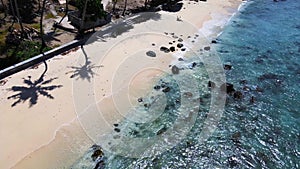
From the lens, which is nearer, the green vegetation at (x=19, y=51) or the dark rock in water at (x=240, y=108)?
the dark rock in water at (x=240, y=108)

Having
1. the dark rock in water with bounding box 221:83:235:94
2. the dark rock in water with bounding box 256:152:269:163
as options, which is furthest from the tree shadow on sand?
the dark rock in water with bounding box 256:152:269:163

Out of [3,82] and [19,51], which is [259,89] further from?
[19,51]

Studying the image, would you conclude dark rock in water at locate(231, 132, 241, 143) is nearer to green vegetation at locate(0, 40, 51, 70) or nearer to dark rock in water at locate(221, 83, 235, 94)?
dark rock in water at locate(221, 83, 235, 94)

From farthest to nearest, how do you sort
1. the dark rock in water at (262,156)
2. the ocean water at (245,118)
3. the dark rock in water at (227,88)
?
the dark rock in water at (227,88), the dark rock in water at (262,156), the ocean water at (245,118)

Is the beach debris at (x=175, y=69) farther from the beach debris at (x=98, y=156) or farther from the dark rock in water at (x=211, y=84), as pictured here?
the beach debris at (x=98, y=156)

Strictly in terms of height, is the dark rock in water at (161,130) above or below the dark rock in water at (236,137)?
above

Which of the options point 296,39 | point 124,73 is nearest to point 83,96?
point 124,73

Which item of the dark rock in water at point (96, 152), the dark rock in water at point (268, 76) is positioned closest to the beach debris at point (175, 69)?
the dark rock in water at point (268, 76)

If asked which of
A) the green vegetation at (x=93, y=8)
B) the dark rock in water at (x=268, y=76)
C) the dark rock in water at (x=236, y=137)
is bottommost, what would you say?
the dark rock in water at (x=236, y=137)
